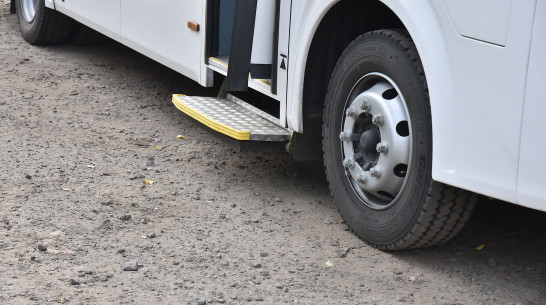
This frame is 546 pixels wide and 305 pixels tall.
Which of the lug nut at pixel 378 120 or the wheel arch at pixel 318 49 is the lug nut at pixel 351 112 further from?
the wheel arch at pixel 318 49

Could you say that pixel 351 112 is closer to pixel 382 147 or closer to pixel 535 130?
pixel 382 147

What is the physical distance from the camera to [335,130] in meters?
4.34

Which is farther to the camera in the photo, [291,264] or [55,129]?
[55,129]

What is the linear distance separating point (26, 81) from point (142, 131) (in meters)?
1.57

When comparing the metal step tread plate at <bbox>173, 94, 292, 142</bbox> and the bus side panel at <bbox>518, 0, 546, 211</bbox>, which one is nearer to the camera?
the bus side panel at <bbox>518, 0, 546, 211</bbox>

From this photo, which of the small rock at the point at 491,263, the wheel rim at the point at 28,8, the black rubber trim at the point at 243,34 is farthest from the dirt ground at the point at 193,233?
the wheel rim at the point at 28,8

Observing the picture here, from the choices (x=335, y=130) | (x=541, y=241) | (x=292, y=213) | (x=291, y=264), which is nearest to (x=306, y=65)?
(x=335, y=130)

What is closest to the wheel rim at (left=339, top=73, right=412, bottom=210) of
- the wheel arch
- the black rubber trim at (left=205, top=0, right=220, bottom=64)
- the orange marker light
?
the wheel arch

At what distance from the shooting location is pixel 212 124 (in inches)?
191

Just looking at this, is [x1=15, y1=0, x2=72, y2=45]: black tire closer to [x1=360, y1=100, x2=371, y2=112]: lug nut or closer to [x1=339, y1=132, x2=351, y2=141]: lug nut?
[x1=339, y1=132, x2=351, y2=141]: lug nut

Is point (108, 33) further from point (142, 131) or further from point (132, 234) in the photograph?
point (132, 234)

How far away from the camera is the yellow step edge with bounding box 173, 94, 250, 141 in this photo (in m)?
4.64

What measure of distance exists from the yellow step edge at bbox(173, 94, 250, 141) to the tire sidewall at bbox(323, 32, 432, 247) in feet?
1.52

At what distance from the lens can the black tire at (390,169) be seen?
3.73 m
